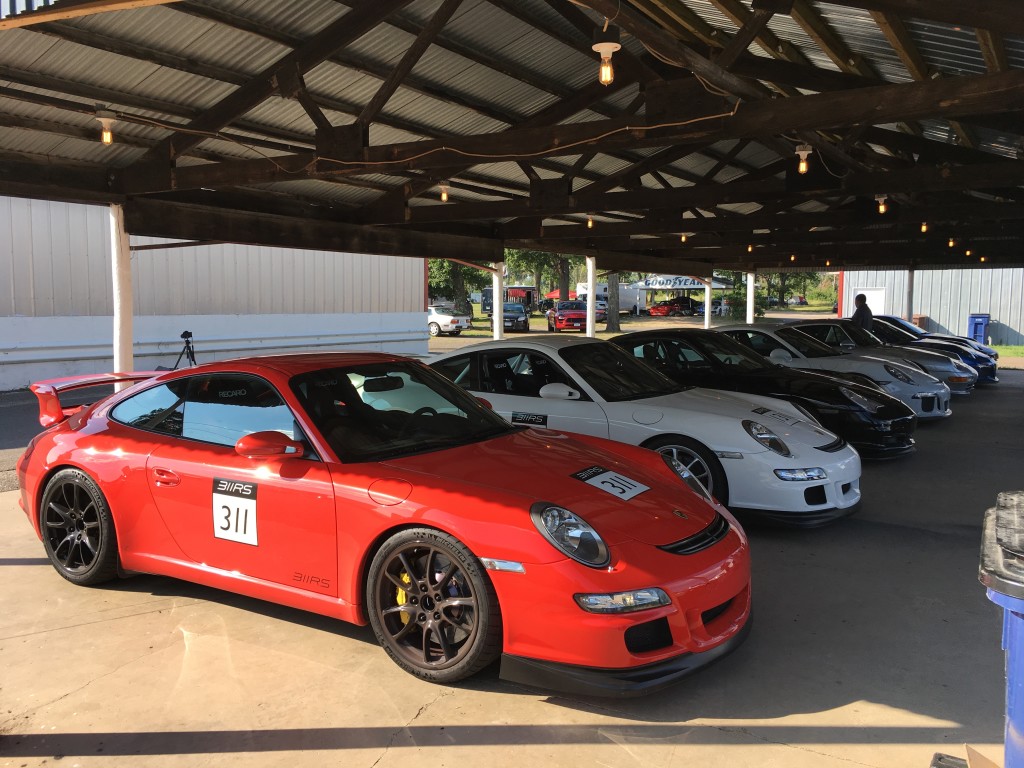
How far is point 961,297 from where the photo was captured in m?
28.8

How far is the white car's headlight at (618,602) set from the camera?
3.10 m

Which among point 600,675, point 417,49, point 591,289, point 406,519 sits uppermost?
point 417,49

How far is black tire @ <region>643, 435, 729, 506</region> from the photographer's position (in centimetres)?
559

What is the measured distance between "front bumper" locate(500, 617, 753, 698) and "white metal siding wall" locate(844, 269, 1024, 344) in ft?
93.1

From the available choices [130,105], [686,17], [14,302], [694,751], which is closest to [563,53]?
[686,17]

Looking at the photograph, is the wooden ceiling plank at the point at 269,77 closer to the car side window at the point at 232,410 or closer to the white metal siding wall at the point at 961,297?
the car side window at the point at 232,410

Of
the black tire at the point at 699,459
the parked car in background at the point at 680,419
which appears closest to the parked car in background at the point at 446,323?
the parked car in background at the point at 680,419

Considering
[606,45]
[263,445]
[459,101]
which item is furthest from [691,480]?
[459,101]

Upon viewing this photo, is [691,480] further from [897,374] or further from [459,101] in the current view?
[897,374]

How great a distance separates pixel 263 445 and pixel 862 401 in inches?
246

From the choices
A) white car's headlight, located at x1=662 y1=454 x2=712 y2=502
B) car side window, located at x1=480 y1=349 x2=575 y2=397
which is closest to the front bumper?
white car's headlight, located at x1=662 y1=454 x2=712 y2=502

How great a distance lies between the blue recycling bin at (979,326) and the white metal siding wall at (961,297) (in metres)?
0.76

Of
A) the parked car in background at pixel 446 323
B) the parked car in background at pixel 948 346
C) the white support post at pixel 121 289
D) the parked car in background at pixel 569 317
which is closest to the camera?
the white support post at pixel 121 289

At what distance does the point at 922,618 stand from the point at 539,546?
2.40 meters
